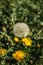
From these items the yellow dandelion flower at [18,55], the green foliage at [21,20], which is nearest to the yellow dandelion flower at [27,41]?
the green foliage at [21,20]

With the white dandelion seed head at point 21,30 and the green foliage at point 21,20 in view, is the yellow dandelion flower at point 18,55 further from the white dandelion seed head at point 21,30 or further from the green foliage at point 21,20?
the white dandelion seed head at point 21,30

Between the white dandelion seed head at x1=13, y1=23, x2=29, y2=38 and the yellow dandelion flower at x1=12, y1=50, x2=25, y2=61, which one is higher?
the white dandelion seed head at x1=13, y1=23, x2=29, y2=38

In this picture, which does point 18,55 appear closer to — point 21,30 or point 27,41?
point 27,41

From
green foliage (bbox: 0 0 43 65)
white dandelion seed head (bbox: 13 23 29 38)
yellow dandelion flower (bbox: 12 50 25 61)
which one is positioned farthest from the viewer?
white dandelion seed head (bbox: 13 23 29 38)

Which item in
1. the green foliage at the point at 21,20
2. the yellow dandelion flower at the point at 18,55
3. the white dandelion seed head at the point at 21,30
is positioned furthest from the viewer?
the white dandelion seed head at the point at 21,30

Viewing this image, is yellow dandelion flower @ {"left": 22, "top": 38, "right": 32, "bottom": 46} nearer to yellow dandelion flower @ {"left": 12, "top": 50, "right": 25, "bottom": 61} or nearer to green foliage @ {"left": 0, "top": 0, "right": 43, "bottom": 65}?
green foliage @ {"left": 0, "top": 0, "right": 43, "bottom": 65}

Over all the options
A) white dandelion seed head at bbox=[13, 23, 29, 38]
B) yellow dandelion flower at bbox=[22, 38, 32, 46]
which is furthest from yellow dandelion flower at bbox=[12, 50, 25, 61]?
white dandelion seed head at bbox=[13, 23, 29, 38]

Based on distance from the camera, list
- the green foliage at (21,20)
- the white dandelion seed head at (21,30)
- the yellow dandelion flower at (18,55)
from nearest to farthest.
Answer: the yellow dandelion flower at (18,55) < the green foliage at (21,20) < the white dandelion seed head at (21,30)

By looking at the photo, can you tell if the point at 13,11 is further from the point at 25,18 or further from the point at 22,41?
the point at 22,41
